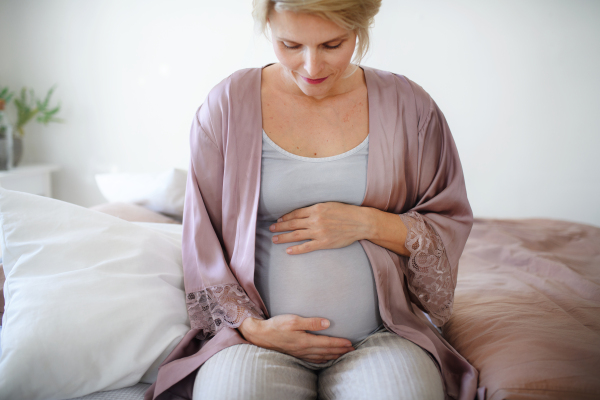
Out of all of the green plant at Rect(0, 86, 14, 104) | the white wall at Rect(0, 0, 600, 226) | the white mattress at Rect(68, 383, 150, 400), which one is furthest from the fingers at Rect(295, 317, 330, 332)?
the green plant at Rect(0, 86, 14, 104)

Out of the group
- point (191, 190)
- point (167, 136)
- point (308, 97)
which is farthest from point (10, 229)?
point (167, 136)

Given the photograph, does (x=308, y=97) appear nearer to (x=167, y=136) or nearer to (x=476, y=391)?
(x=476, y=391)

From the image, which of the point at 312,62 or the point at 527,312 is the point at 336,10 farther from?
the point at 527,312

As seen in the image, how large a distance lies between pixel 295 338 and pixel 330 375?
109mm

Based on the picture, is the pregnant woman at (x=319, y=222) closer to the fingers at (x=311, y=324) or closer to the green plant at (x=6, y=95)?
the fingers at (x=311, y=324)

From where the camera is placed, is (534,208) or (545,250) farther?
(534,208)

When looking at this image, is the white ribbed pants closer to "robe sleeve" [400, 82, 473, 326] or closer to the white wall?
"robe sleeve" [400, 82, 473, 326]

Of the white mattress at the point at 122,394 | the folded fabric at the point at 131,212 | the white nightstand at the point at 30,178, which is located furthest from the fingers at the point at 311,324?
the white nightstand at the point at 30,178

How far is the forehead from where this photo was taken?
0.80 m

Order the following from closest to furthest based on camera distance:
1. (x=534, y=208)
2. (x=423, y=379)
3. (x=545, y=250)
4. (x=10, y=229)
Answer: (x=423, y=379)
(x=10, y=229)
(x=545, y=250)
(x=534, y=208)

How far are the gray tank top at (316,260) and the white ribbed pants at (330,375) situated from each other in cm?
9

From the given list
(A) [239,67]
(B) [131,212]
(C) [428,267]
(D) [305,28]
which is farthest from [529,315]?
(A) [239,67]

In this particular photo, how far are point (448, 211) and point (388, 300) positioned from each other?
0.28 m

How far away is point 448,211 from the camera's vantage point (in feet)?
3.29
